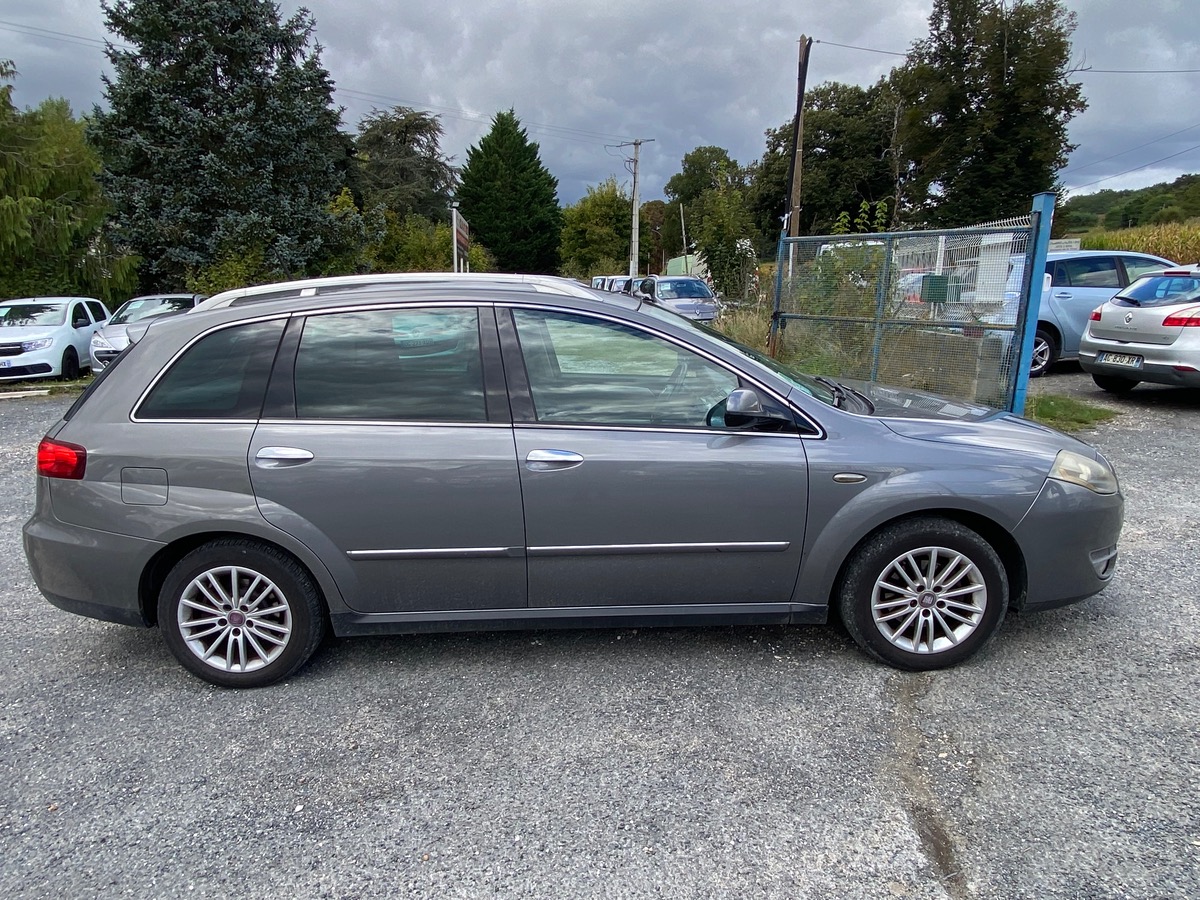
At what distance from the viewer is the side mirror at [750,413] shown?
3.05 metres

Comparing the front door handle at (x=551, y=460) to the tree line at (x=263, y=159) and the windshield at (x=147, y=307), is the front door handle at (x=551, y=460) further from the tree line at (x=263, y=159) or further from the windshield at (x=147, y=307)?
the windshield at (x=147, y=307)

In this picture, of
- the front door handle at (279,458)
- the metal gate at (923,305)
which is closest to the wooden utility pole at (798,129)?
the metal gate at (923,305)

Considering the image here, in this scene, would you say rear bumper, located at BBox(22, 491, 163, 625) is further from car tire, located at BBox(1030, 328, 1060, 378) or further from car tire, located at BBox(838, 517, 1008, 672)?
car tire, located at BBox(1030, 328, 1060, 378)

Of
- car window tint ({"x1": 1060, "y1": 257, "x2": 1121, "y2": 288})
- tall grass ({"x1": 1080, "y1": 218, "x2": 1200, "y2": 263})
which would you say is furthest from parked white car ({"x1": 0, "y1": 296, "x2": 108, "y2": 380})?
tall grass ({"x1": 1080, "y1": 218, "x2": 1200, "y2": 263})

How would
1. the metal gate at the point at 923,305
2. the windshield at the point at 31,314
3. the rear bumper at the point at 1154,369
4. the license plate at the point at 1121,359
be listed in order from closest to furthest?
the metal gate at the point at 923,305 < the rear bumper at the point at 1154,369 < the license plate at the point at 1121,359 < the windshield at the point at 31,314

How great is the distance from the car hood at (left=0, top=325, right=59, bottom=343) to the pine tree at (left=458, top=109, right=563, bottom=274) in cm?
4256

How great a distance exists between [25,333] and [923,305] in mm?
13811

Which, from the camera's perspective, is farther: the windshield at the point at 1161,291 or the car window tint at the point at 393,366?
the windshield at the point at 1161,291

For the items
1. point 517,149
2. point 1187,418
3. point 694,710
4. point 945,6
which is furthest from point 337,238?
point 517,149

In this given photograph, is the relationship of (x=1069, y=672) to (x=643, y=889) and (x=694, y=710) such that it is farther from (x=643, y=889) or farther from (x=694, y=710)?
(x=643, y=889)

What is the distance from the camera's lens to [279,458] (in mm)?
3020

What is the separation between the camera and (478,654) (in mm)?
3496

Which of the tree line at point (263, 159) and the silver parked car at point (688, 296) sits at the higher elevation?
the tree line at point (263, 159)

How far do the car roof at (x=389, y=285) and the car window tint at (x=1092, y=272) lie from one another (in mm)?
9832
